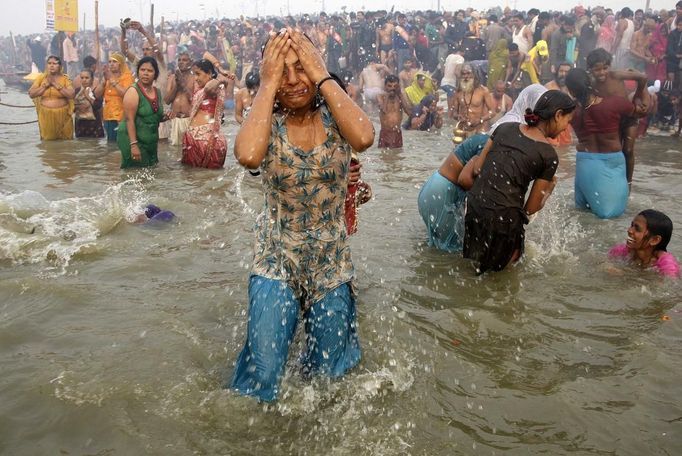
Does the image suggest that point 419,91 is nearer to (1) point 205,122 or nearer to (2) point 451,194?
(1) point 205,122

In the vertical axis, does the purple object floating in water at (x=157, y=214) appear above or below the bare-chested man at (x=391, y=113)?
below

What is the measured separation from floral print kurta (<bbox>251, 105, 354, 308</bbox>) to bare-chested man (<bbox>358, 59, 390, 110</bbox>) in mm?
14017

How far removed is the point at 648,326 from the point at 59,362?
355 cm

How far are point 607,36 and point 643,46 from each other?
2241mm

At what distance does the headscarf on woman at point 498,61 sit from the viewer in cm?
1470

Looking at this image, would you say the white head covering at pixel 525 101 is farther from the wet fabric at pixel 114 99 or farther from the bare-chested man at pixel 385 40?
the bare-chested man at pixel 385 40

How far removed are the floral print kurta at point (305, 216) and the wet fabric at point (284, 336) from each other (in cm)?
6

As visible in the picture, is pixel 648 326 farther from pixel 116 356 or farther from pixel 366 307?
pixel 116 356

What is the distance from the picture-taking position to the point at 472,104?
966 cm

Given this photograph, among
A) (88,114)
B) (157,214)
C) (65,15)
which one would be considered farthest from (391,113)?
(65,15)

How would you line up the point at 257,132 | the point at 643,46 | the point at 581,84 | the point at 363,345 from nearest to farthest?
the point at 257,132 < the point at 363,345 < the point at 581,84 < the point at 643,46

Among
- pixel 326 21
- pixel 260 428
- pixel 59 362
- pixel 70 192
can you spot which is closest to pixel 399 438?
pixel 260 428

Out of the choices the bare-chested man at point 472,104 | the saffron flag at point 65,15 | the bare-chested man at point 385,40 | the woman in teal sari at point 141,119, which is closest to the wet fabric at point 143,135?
the woman in teal sari at point 141,119

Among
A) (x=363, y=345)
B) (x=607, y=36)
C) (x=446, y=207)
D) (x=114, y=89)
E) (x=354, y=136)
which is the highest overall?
(x=607, y=36)
